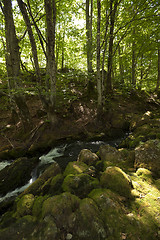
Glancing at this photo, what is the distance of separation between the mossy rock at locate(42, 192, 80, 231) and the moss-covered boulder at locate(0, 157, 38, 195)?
2.89 meters

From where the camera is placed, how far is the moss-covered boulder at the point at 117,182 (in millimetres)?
2847

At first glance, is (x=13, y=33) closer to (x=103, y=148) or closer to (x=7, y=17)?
(x=7, y=17)

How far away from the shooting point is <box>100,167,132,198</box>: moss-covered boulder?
112 inches

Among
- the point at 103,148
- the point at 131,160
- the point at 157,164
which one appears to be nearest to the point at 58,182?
the point at 103,148

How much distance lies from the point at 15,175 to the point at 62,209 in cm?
347

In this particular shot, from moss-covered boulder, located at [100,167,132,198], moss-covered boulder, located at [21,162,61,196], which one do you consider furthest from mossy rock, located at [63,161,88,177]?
moss-covered boulder, located at [100,167,132,198]

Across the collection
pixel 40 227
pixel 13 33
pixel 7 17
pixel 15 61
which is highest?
pixel 7 17

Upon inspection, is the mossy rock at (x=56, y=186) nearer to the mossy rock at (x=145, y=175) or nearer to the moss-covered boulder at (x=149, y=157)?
the mossy rock at (x=145, y=175)

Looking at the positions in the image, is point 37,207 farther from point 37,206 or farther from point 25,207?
point 25,207

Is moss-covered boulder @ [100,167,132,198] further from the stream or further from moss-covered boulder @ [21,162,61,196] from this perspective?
the stream

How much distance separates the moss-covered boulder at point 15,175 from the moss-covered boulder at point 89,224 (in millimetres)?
3591

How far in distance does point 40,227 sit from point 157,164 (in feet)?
12.2

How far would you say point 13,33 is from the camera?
655 cm

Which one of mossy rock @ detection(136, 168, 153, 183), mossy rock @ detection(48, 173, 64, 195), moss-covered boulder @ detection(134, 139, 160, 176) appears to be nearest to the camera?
mossy rock @ detection(48, 173, 64, 195)
